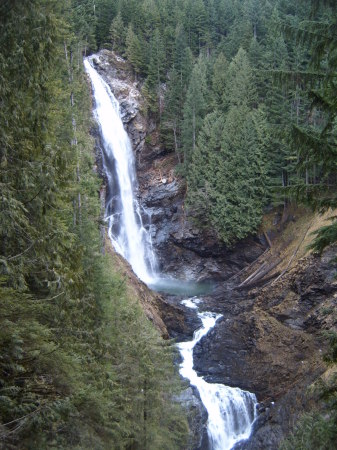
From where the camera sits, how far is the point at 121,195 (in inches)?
1416

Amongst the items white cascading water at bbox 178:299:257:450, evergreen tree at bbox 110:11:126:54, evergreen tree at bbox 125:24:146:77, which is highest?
evergreen tree at bbox 110:11:126:54

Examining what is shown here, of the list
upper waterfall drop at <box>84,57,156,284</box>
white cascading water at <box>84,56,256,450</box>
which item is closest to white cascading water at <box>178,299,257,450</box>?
white cascading water at <box>84,56,256,450</box>

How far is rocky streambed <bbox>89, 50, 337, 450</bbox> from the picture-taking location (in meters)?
16.8

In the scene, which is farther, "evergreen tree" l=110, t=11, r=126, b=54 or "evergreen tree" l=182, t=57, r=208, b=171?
"evergreen tree" l=110, t=11, r=126, b=54

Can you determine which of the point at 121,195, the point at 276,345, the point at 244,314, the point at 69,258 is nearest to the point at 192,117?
the point at 121,195

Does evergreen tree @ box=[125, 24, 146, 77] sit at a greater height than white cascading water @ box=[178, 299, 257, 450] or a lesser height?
greater

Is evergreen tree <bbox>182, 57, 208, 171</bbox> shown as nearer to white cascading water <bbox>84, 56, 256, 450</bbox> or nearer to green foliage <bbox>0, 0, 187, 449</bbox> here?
white cascading water <bbox>84, 56, 256, 450</bbox>

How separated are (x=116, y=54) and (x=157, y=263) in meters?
24.7

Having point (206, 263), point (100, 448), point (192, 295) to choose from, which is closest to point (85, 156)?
point (100, 448)

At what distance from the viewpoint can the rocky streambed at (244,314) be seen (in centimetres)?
1684

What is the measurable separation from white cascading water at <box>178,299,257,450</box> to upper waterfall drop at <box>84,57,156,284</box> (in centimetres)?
1578

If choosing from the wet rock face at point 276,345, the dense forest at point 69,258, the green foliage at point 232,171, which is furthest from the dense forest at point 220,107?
the wet rock face at point 276,345

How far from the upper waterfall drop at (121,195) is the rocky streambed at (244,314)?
3.25 feet

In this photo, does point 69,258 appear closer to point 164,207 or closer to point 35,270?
point 35,270
